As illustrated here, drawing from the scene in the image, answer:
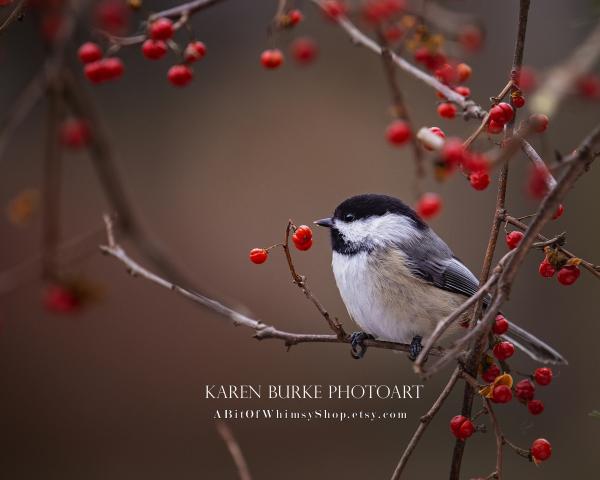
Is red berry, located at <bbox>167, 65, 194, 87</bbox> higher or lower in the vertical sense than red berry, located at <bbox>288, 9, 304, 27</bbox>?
lower

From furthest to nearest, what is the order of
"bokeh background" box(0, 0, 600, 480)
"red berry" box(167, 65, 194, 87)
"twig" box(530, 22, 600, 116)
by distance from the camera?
"bokeh background" box(0, 0, 600, 480) → "red berry" box(167, 65, 194, 87) → "twig" box(530, 22, 600, 116)

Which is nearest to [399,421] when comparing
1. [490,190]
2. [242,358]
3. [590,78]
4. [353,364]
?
[353,364]

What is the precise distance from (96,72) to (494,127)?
733mm

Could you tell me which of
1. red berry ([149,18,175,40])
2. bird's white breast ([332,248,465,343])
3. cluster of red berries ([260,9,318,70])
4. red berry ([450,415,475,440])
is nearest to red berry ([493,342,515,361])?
red berry ([450,415,475,440])

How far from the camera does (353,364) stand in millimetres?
4254

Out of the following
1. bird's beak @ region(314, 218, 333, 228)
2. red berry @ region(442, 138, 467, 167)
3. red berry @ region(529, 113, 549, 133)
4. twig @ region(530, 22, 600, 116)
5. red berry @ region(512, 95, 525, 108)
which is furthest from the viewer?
bird's beak @ region(314, 218, 333, 228)

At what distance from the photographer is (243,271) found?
13.9 ft

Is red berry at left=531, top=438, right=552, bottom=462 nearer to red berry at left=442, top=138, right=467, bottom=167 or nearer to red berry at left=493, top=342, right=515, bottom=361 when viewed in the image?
red berry at left=493, top=342, right=515, bottom=361

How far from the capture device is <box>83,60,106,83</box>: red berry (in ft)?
4.35

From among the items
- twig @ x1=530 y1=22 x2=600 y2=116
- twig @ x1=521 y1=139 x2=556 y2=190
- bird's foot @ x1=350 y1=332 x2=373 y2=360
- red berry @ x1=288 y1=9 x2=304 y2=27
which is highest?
twig @ x1=530 y1=22 x2=600 y2=116

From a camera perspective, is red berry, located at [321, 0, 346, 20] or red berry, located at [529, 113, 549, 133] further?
red berry, located at [321, 0, 346, 20]

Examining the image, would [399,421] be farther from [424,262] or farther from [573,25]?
[573,25]

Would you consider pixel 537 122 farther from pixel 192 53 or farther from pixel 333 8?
pixel 192 53

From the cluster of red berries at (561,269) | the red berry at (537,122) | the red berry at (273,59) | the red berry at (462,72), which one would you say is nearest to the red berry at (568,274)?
the cluster of red berries at (561,269)
